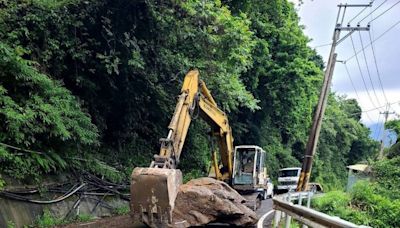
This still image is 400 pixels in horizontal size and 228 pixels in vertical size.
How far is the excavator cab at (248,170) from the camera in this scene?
16.5 meters

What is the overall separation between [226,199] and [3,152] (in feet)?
18.1

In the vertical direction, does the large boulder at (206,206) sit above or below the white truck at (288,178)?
above

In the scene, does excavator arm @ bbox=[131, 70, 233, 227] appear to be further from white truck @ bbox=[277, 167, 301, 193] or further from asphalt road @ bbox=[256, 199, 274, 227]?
white truck @ bbox=[277, 167, 301, 193]

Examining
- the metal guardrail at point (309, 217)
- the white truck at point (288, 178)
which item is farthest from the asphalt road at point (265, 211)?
the white truck at point (288, 178)

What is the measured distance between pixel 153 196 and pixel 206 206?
7.49ft

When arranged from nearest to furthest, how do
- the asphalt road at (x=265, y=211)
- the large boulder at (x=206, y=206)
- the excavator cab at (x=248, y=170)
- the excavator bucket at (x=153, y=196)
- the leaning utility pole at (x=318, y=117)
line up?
the excavator bucket at (x=153, y=196), the large boulder at (x=206, y=206), the asphalt road at (x=265, y=211), the excavator cab at (x=248, y=170), the leaning utility pole at (x=318, y=117)

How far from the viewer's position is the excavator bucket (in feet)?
27.7

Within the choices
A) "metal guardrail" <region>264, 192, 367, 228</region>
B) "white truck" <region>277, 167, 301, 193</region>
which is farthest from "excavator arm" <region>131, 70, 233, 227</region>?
"white truck" <region>277, 167, 301, 193</region>

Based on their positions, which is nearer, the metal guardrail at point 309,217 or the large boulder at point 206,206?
the metal guardrail at point 309,217

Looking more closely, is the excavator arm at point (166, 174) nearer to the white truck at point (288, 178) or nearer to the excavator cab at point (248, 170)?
the excavator cab at point (248, 170)

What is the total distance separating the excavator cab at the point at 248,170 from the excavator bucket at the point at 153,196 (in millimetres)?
8145

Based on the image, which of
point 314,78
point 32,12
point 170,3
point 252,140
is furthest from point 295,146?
point 32,12

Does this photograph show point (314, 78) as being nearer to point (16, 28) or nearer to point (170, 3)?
point (170, 3)

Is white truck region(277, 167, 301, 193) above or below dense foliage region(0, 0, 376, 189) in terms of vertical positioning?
below
